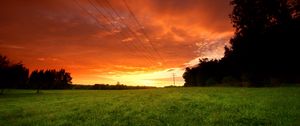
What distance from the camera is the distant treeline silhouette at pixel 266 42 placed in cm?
7498

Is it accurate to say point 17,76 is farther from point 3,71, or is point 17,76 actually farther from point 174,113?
point 174,113

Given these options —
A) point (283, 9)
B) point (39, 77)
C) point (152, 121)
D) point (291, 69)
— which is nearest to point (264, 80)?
point (291, 69)

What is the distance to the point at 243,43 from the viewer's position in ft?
262

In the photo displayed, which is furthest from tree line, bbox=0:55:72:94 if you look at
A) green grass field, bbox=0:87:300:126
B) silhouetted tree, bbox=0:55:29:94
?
green grass field, bbox=0:87:300:126

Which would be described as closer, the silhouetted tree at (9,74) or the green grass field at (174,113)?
the green grass field at (174,113)

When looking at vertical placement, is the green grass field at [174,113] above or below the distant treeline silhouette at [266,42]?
below

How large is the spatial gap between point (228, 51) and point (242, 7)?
46.3 feet

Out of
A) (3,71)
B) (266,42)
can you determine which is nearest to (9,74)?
(3,71)

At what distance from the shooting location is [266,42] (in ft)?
249

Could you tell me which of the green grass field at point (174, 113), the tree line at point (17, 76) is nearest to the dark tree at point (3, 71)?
the tree line at point (17, 76)

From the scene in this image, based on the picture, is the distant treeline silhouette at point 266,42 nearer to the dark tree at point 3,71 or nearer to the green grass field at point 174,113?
the green grass field at point 174,113

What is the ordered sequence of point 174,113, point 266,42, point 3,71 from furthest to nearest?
point 3,71 → point 266,42 → point 174,113

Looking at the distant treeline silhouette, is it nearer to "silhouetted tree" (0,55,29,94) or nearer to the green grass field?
the green grass field

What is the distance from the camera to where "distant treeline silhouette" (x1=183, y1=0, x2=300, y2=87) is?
2952 inches
